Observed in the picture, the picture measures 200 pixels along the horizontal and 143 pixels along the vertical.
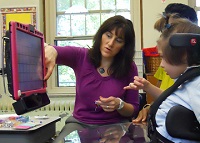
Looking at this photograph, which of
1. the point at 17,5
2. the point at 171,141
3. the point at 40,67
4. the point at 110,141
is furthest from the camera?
the point at 17,5

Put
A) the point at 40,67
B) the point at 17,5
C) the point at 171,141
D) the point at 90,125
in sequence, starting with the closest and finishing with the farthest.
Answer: the point at 171,141 → the point at 40,67 → the point at 90,125 → the point at 17,5

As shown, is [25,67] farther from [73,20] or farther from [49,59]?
[73,20]

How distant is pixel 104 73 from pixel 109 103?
29 centimetres

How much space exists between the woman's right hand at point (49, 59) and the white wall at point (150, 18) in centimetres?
160

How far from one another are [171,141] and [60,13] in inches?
99.9

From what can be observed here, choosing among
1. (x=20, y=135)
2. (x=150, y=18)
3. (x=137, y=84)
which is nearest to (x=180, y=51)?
(x=137, y=84)

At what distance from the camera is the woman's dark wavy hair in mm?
1541

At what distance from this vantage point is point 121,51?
63.4 inches

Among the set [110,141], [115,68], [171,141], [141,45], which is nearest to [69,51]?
[115,68]

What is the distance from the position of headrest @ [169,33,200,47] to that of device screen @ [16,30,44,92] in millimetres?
481

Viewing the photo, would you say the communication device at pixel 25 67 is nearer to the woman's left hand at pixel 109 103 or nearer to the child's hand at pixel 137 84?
the woman's left hand at pixel 109 103

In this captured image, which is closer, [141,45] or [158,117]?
[158,117]

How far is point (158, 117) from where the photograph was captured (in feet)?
2.79

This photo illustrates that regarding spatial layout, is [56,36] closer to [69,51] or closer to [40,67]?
[69,51]
